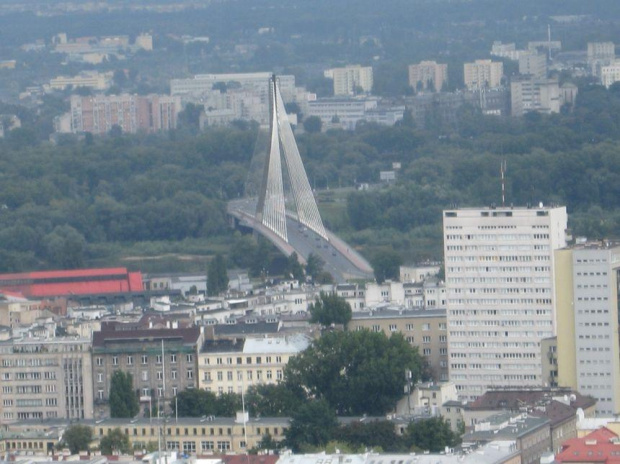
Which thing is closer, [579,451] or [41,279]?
[579,451]

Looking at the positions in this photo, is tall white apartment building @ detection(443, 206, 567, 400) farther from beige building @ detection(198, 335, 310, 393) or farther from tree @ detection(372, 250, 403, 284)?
tree @ detection(372, 250, 403, 284)

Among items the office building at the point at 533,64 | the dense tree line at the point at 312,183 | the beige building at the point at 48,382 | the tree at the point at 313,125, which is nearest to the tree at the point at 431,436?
the beige building at the point at 48,382

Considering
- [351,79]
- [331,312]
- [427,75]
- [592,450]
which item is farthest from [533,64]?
[592,450]

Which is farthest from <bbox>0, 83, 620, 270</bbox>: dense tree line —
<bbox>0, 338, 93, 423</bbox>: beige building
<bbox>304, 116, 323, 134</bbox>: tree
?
<bbox>0, 338, 93, 423</bbox>: beige building

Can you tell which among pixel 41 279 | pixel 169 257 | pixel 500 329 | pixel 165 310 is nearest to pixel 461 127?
pixel 169 257

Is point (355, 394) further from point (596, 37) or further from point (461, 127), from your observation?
point (596, 37)

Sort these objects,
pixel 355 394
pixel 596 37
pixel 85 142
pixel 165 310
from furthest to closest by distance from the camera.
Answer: pixel 596 37, pixel 85 142, pixel 165 310, pixel 355 394

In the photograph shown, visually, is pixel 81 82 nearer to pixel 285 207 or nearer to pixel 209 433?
pixel 285 207
